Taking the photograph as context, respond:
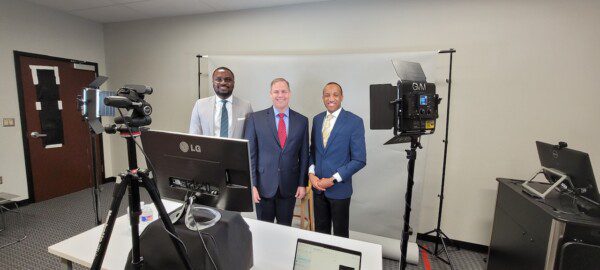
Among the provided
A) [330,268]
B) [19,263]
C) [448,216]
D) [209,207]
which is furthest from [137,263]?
[448,216]

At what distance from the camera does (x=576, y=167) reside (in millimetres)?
1602

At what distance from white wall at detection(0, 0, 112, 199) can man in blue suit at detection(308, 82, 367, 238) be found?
394 cm

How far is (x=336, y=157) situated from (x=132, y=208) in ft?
4.74

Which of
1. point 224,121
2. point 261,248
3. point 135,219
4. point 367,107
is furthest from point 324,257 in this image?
point 367,107

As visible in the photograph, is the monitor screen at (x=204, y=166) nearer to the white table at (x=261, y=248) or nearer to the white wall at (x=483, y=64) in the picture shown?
the white table at (x=261, y=248)

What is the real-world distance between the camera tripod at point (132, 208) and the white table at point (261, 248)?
323 millimetres

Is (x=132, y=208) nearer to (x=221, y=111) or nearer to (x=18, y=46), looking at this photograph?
(x=221, y=111)

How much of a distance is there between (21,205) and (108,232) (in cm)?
403

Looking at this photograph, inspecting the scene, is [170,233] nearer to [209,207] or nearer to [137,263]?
[137,263]

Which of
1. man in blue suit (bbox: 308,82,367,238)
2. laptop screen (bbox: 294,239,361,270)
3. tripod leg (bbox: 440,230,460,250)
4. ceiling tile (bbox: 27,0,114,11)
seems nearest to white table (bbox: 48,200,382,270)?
A: laptop screen (bbox: 294,239,361,270)

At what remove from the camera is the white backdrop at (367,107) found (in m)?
2.67

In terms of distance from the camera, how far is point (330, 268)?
108 centimetres

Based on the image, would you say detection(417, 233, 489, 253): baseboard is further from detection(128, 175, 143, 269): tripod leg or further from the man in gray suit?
detection(128, 175, 143, 269): tripod leg

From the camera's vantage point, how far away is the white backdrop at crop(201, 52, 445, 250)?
105 inches
